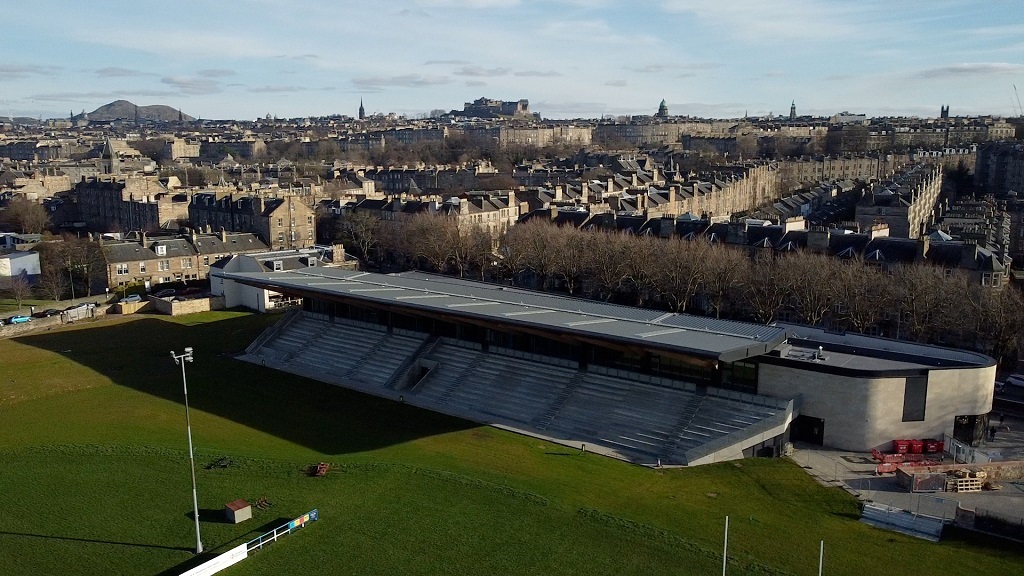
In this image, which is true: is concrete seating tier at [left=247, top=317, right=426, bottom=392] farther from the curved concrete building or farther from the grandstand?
the curved concrete building

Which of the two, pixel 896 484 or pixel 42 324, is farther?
pixel 42 324

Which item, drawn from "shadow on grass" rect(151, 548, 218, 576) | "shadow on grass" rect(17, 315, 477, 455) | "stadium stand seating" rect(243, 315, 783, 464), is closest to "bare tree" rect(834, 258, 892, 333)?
"stadium stand seating" rect(243, 315, 783, 464)

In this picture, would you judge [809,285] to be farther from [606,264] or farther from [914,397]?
[914,397]

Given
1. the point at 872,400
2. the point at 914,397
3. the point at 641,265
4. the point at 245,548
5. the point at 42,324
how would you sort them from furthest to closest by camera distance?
1. the point at 641,265
2. the point at 42,324
3. the point at 914,397
4. the point at 872,400
5. the point at 245,548

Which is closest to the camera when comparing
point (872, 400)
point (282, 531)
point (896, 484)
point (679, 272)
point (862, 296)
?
point (282, 531)

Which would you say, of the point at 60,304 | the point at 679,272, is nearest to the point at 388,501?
the point at 679,272

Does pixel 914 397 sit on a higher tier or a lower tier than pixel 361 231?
lower
